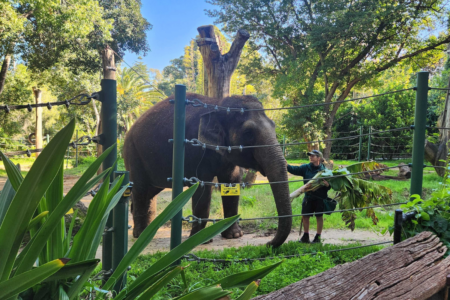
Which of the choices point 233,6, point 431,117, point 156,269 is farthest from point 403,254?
point 431,117

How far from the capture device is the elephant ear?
4.36m

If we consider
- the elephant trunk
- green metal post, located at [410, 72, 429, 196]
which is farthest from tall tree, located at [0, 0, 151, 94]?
green metal post, located at [410, 72, 429, 196]

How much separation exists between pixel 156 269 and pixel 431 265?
A: 1.62 metres

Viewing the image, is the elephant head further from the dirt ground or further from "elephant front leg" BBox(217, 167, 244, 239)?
the dirt ground

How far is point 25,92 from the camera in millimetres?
17938

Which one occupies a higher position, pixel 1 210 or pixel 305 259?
pixel 1 210

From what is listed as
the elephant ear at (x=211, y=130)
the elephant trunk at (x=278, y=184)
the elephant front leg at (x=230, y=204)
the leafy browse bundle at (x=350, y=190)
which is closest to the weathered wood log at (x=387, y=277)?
the elephant trunk at (x=278, y=184)

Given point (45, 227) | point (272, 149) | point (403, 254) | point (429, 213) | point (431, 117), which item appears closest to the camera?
point (45, 227)

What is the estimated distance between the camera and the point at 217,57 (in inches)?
302

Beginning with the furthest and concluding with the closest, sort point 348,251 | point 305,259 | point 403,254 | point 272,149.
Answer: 1. point 272,149
2. point 348,251
3. point 305,259
4. point 403,254

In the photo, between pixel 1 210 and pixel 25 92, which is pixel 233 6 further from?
pixel 1 210

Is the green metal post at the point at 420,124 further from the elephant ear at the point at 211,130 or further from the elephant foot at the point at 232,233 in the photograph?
the elephant foot at the point at 232,233

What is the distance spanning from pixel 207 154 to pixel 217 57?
365cm

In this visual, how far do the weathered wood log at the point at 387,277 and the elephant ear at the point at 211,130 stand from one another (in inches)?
106
